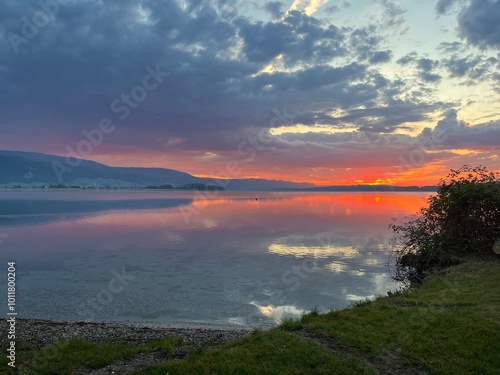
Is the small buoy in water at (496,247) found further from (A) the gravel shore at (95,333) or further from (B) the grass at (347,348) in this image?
(A) the gravel shore at (95,333)

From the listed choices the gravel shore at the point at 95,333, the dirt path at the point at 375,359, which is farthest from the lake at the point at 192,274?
the dirt path at the point at 375,359

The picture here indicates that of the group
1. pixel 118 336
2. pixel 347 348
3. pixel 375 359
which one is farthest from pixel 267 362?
pixel 118 336

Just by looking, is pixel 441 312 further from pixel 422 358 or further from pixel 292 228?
pixel 292 228

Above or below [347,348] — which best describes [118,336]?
below

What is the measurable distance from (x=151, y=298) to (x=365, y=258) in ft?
53.6

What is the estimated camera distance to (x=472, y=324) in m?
9.80

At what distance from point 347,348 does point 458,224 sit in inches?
648

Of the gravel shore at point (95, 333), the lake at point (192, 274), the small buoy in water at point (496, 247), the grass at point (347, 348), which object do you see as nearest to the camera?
the grass at point (347, 348)

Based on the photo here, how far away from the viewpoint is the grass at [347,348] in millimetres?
7754

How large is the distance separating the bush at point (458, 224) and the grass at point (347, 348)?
10.3 metres

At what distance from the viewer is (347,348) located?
8727 millimetres

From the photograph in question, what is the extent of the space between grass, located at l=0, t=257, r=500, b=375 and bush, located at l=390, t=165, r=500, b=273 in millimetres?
10258

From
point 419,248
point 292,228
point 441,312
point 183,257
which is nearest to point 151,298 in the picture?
point 183,257

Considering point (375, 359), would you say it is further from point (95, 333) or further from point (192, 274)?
point (192, 274)
